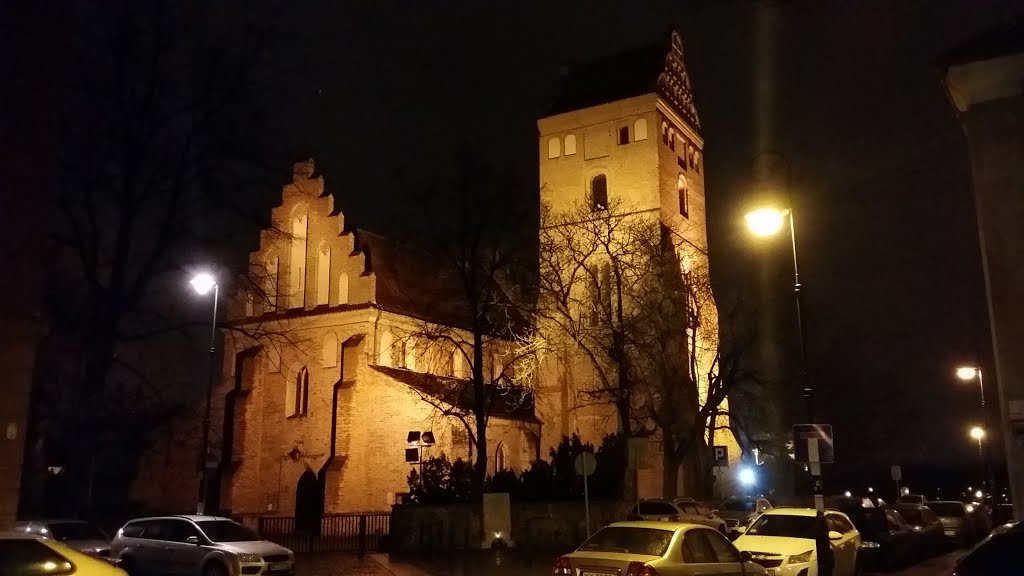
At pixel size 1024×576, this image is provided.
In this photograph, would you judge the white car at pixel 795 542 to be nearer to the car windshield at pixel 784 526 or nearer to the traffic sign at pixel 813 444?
the car windshield at pixel 784 526

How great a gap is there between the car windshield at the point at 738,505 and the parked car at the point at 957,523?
6546 millimetres

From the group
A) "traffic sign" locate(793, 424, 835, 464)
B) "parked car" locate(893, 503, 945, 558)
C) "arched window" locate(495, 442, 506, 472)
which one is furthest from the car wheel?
"arched window" locate(495, 442, 506, 472)

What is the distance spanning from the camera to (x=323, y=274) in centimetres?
4128

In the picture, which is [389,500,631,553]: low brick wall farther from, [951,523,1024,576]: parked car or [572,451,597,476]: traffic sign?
[951,523,1024,576]: parked car

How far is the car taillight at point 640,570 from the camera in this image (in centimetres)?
1073

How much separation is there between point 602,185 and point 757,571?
3639 cm

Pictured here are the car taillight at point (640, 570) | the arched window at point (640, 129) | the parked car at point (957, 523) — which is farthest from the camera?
the arched window at point (640, 129)

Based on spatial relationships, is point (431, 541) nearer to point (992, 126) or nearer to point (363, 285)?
point (363, 285)

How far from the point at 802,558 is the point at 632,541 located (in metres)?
5.24

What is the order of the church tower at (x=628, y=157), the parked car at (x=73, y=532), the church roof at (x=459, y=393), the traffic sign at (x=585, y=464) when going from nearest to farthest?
1. the parked car at (x=73, y=532)
2. the traffic sign at (x=585, y=464)
3. the church roof at (x=459, y=393)
4. the church tower at (x=628, y=157)

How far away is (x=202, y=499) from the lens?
2692 cm

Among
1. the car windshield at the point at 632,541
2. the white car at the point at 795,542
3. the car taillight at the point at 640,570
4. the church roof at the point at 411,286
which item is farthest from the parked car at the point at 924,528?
the church roof at the point at 411,286

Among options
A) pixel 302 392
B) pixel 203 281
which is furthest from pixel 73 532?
pixel 302 392

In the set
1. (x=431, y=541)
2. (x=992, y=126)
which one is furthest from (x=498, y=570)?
(x=992, y=126)
